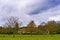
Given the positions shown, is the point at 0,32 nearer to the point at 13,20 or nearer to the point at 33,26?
the point at 33,26

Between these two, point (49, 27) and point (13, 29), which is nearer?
point (13, 29)

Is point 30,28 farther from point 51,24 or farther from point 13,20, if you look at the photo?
point 13,20

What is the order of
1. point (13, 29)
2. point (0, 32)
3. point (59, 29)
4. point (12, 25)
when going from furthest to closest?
point (59, 29) < point (0, 32) < point (13, 29) < point (12, 25)

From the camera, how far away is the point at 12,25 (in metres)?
73.2

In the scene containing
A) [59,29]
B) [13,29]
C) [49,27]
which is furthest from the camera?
[59,29]

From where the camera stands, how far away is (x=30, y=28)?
97625 millimetres

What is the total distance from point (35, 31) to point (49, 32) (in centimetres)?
860

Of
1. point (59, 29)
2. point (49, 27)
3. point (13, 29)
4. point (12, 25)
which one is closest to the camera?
point (12, 25)

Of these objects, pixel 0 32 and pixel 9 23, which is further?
pixel 0 32

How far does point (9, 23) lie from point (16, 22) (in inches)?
119

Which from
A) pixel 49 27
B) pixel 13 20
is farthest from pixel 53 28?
pixel 13 20

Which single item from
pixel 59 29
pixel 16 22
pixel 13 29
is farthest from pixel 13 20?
pixel 59 29

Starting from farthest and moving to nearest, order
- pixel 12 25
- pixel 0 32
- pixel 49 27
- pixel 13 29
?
pixel 0 32 < pixel 49 27 < pixel 13 29 < pixel 12 25

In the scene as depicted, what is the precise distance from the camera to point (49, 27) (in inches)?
3725
